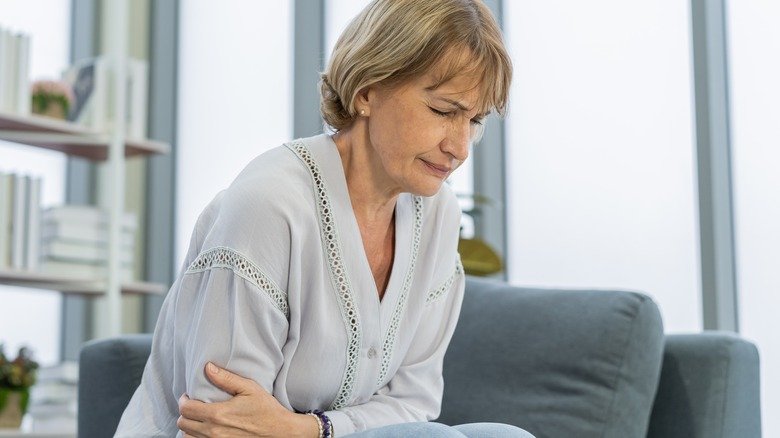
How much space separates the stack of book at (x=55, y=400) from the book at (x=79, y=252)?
34 cm

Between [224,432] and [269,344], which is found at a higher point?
[269,344]

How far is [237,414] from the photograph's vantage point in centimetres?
146

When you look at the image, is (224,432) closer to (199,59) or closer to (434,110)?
(434,110)

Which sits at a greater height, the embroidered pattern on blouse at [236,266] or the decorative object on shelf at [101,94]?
the decorative object on shelf at [101,94]

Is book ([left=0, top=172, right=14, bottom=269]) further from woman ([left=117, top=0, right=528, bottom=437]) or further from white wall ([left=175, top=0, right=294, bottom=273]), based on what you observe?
woman ([left=117, top=0, right=528, bottom=437])

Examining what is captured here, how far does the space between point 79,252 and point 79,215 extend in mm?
119

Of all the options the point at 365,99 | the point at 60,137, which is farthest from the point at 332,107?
the point at 60,137

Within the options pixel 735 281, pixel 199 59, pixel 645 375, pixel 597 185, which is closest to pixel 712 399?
pixel 645 375

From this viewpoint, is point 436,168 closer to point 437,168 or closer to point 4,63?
point 437,168

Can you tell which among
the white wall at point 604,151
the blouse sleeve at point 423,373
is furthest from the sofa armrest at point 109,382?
the white wall at point 604,151

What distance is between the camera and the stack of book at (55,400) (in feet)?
10.9

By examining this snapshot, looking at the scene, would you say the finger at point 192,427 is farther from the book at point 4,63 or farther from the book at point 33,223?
the book at point 4,63

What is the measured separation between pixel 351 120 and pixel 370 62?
141 mm

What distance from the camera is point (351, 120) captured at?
166 cm
